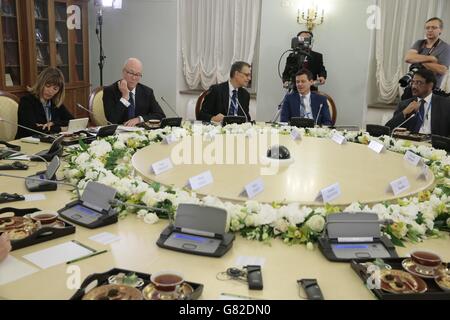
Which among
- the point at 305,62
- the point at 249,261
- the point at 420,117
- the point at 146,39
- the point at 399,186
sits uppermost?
the point at 146,39

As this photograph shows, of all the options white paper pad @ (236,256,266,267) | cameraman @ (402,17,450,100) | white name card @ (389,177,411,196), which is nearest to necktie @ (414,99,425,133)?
cameraman @ (402,17,450,100)

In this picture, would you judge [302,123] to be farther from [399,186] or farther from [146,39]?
[146,39]

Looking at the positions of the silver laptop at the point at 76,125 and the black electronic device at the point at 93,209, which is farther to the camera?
the silver laptop at the point at 76,125

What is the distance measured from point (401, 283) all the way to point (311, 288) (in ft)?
0.91

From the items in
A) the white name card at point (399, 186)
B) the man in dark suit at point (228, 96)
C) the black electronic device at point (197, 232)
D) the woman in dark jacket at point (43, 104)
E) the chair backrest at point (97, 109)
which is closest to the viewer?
the black electronic device at point (197, 232)

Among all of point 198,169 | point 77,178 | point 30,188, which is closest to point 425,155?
point 198,169

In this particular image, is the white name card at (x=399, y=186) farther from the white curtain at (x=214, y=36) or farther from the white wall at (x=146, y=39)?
the white wall at (x=146, y=39)

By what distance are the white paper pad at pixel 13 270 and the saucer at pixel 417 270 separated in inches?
47.7

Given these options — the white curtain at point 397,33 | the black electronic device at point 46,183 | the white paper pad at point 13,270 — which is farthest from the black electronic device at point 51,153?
the white curtain at point 397,33

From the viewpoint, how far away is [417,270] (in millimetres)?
1483

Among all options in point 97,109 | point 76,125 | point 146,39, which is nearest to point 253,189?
point 76,125

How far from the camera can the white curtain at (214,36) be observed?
614 centimetres

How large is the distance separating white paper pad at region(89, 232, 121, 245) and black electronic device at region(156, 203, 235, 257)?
18 cm

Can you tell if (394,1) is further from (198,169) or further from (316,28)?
(198,169)
